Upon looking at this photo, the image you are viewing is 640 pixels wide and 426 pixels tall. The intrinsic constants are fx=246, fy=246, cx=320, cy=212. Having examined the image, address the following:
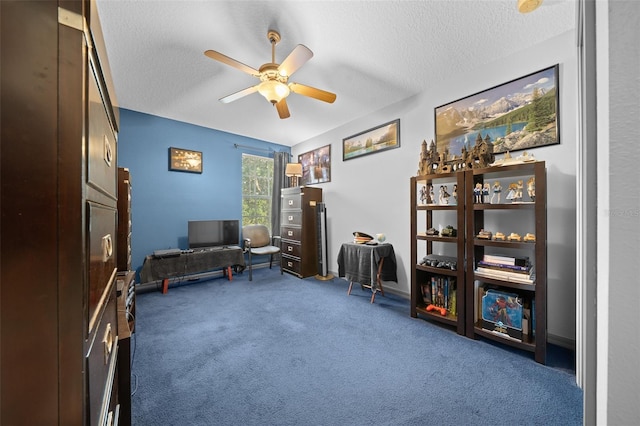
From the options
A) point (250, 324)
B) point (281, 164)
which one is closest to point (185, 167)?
point (281, 164)

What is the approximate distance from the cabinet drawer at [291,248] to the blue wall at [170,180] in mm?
1065

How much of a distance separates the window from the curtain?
142 mm

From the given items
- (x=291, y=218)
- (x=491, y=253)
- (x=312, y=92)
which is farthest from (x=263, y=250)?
(x=491, y=253)

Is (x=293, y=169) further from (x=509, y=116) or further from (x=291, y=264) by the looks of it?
(x=509, y=116)

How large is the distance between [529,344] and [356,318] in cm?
144

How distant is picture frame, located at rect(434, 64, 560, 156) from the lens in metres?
2.16

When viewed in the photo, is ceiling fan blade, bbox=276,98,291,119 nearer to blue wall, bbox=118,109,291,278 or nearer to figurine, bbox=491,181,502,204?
figurine, bbox=491,181,502,204

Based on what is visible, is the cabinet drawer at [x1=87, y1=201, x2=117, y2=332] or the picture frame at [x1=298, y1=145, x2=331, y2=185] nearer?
the cabinet drawer at [x1=87, y1=201, x2=117, y2=332]

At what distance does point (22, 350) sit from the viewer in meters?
0.41

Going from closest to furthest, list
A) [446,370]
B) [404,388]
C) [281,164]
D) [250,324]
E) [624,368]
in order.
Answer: [624,368] → [404,388] → [446,370] → [250,324] → [281,164]

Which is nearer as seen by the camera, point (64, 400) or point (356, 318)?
point (64, 400)

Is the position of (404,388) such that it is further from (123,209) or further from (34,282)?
(123,209)

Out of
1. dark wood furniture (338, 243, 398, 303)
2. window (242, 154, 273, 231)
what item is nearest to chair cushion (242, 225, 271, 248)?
window (242, 154, 273, 231)

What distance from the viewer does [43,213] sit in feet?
1.36
